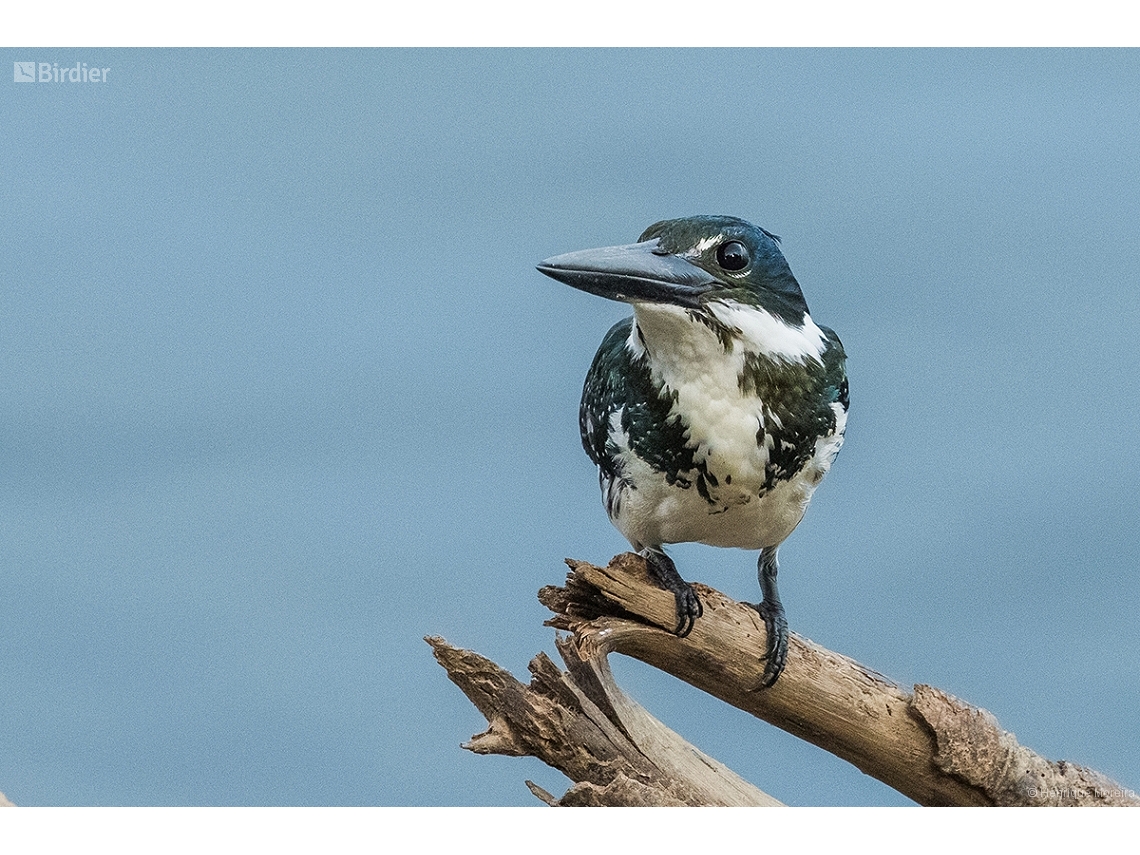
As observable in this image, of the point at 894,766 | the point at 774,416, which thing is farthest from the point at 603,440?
the point at 894,766

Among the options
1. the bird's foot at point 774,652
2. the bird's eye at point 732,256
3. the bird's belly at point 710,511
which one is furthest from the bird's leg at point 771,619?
the bird's eye at point 732,256

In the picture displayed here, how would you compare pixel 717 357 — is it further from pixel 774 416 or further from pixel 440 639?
pixel 440 639

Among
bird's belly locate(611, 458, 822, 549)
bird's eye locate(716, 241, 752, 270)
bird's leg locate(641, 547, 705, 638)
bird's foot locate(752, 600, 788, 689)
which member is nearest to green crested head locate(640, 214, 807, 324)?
bird's eye locate(716, 241, 752, 270)

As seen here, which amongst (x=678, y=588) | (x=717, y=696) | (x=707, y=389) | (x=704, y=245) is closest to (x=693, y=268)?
(x=704, y=245)

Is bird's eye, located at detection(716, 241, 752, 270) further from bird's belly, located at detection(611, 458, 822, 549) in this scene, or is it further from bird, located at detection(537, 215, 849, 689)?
bird's belly, located at detection(611, 458, 822, 549)

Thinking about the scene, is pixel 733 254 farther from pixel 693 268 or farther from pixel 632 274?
pixel 632 274

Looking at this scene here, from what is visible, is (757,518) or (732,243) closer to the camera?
(732,243)
